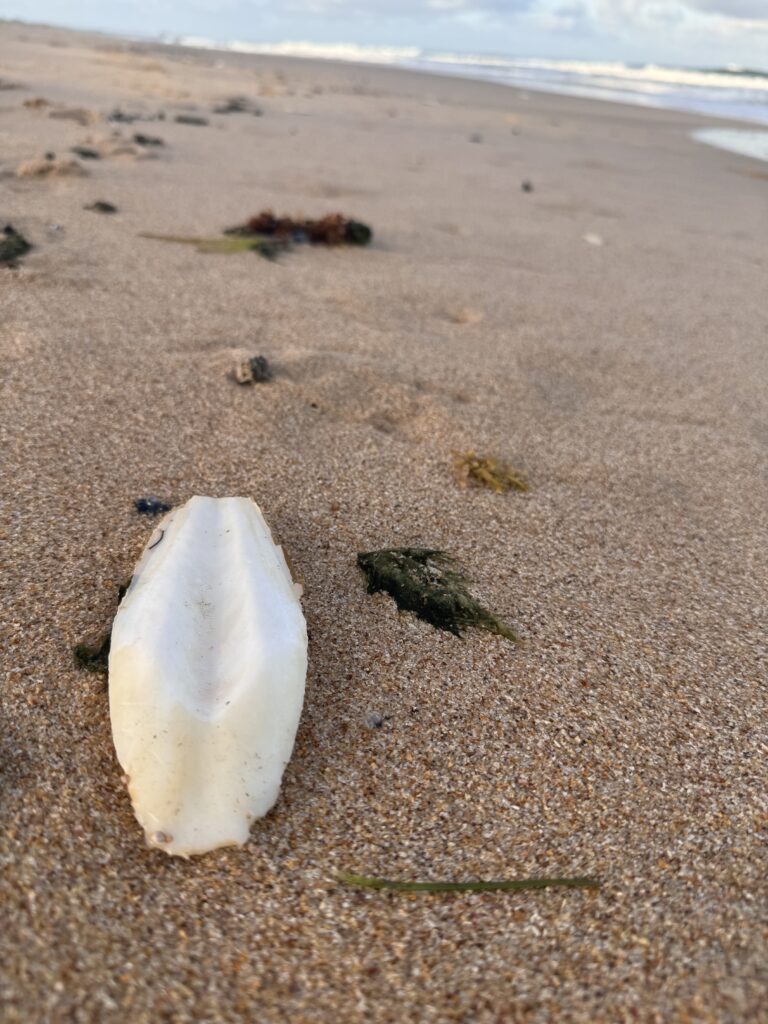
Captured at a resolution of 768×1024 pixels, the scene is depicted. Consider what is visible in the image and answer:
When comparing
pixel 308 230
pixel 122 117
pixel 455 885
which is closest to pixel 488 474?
pixel 455 885

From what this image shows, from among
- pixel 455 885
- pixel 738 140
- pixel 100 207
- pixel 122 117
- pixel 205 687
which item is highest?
pixel 122 117

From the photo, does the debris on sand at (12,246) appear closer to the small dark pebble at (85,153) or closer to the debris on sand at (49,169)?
the debris on sand at (49,169)

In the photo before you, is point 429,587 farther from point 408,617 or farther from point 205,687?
point 205,687

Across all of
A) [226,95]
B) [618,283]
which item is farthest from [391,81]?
[618,283]

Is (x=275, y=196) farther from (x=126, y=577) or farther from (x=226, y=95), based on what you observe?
(x=226, y=95)

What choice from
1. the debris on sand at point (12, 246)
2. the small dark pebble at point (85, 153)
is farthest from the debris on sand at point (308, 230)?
the small dark pebble at point (85, 153)

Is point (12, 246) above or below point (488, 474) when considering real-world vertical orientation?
above

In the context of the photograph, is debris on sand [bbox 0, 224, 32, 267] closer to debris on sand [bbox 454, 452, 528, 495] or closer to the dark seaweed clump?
debris on sand [bbox 454, 452, 528, 495]
